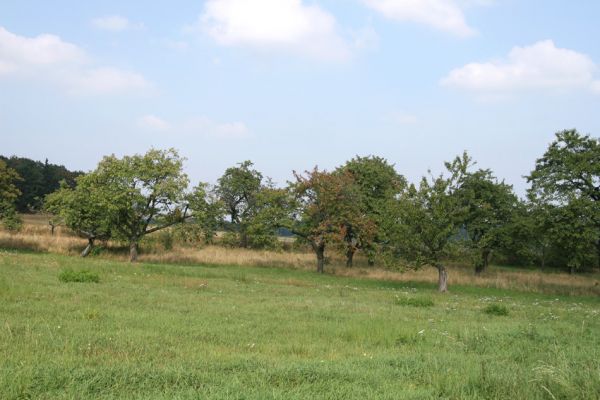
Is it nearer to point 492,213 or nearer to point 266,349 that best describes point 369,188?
point 492,213

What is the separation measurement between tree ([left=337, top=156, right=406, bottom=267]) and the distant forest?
54356 millimetres

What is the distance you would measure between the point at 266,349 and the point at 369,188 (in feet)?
142

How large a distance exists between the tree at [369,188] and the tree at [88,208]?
21170 mm

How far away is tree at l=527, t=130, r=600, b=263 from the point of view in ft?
105

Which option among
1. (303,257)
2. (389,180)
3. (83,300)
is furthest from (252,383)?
(389,180)

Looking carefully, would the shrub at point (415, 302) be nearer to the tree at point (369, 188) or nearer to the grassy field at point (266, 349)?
the grassy field at point (266, 349)

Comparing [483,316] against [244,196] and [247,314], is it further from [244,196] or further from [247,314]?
[244,196]

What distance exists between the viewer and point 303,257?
49.8m

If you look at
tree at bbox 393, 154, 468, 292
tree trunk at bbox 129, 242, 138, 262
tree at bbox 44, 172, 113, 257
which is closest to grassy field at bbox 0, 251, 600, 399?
tree at bbox 393, 154, 468, 292

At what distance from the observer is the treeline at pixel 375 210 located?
101 ft

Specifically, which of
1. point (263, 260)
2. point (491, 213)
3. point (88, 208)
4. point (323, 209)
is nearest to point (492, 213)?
point (491, 213)

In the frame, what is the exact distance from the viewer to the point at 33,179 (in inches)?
3300

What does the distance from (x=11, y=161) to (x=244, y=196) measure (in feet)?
173

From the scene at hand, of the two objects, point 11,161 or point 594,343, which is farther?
point 11,161
